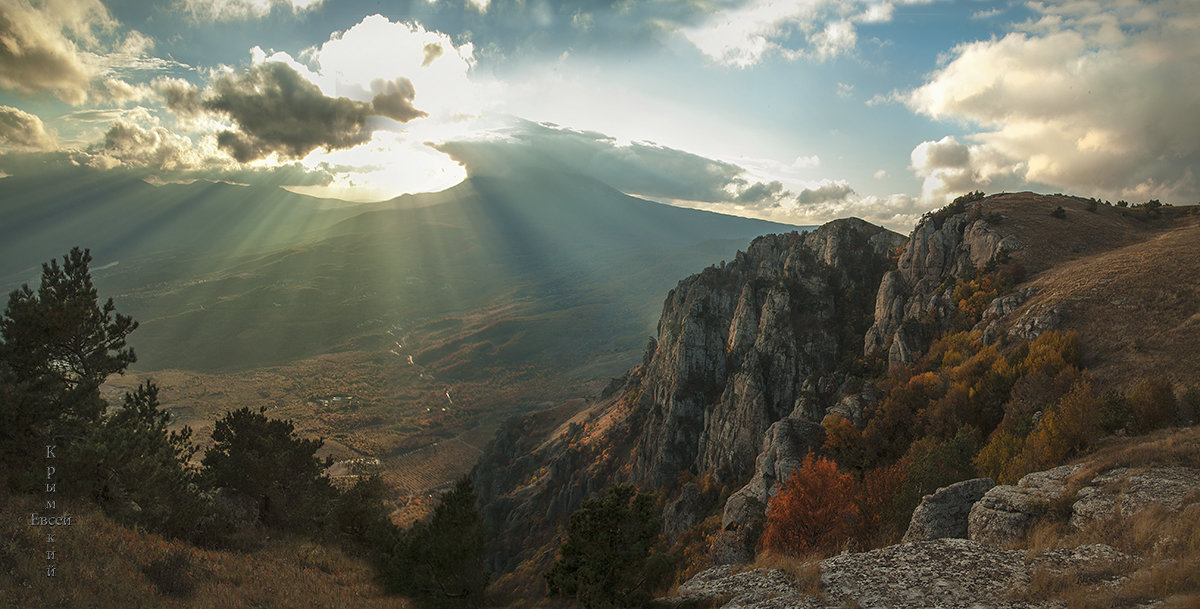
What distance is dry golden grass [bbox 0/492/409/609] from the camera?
38.4 ft

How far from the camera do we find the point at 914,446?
3800 cm

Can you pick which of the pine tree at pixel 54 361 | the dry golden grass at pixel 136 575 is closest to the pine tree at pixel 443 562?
the dry golden grass at pixel 136 575

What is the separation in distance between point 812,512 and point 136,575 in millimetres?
33669

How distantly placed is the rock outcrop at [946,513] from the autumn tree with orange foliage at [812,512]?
11.3m

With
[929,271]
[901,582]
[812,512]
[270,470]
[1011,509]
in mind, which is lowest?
[812,512]

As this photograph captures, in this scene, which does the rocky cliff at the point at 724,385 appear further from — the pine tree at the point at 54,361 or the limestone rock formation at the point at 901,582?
the pine tree at the point at 54,361

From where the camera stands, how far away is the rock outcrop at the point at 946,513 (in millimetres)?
16875

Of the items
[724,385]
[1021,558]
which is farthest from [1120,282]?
[724,385]

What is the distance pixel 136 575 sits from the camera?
13688 mm

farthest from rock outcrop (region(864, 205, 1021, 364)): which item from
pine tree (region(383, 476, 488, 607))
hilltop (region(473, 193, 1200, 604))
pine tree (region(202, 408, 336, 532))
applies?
pine tree (region(202, 408, 336, 532))

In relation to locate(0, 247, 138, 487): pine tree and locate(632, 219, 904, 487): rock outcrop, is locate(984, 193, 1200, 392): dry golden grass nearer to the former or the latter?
locate(632, 219, 904, 487): rock outcrop

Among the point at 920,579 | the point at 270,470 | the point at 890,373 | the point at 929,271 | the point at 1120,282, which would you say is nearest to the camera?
the point at 920,579

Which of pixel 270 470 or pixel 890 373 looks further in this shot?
pixel 890 373

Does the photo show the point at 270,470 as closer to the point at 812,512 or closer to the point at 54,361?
the point at 54,361
